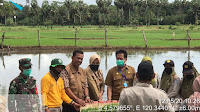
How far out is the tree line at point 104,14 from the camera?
70312mm

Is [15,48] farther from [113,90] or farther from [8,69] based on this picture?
[113,90]

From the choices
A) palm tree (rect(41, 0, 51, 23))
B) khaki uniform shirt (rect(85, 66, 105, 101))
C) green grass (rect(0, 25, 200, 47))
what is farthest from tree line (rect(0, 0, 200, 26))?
khaki uniform shirt (rect(85, 66, 105, 101))

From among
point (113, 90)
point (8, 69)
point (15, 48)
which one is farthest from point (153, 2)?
point (113, 90)

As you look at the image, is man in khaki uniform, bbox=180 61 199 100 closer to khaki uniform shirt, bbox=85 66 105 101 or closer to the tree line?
khaki uniform shirt, bbox=85 66 105 101

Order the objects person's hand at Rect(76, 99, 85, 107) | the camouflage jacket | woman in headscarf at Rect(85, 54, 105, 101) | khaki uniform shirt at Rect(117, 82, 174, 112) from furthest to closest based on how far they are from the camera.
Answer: woman in headscarf at Rect(85, 54, 105, 101)
person's hand at Rect(76, 99, 85, 107)
the camouflage jacket
khaki uniform shirt at Rect(117, 82, 174, 112)

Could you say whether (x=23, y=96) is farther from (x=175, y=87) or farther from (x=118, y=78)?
(x=175, y=87)

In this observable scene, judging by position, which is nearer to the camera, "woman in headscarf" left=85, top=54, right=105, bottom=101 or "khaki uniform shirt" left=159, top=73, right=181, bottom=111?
"khaki uniform shirt" left=159, top=73, right=181, bottom=111

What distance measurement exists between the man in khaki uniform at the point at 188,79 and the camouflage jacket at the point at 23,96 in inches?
94.4

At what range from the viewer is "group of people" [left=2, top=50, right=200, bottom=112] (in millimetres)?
3502

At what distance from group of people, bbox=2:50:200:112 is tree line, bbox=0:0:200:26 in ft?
189

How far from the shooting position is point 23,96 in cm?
469

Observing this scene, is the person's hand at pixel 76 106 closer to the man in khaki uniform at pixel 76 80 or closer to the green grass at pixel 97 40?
the man in khaki uniform at pixel 76 80

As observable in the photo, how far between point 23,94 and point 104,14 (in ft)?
263

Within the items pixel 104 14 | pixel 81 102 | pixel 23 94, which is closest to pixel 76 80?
pixel 81 102
